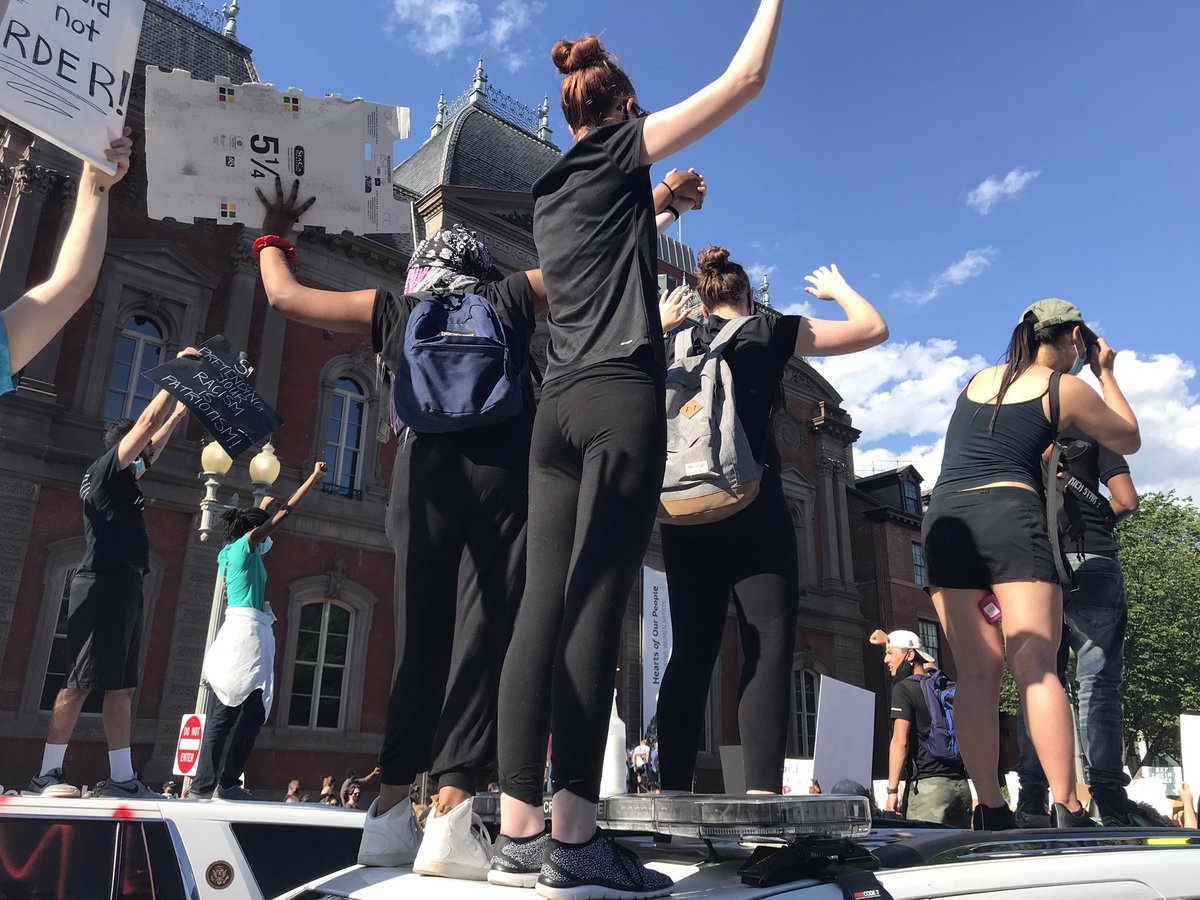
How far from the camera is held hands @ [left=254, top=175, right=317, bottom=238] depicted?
329cm

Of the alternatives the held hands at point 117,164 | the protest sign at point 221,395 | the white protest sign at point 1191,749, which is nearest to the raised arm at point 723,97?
the held hands at point 117,164

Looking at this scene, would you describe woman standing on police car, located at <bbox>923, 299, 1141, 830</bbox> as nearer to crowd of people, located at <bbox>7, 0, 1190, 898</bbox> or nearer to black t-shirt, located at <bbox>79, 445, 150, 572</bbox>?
crowd of people, located at <bbox>7, 0, 1190, 898</bbox>

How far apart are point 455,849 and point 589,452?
92cm

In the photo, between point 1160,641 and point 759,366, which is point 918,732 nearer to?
point 759,366

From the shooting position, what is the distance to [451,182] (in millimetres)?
22594

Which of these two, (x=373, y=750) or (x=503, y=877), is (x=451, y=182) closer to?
(x=373, y=750)

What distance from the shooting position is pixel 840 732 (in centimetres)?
457

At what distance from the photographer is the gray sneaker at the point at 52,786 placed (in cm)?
418

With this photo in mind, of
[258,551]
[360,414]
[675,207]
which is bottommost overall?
[258,551]

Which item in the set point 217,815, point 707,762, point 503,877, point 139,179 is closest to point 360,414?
point 139,179

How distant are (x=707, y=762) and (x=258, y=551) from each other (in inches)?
734

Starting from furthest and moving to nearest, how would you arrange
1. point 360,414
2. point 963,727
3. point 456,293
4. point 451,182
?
point 451,182 < point 360,414 < point 963,727 < point 456,293

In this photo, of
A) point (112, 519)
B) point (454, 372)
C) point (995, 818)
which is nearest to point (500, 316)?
point (454, 372)

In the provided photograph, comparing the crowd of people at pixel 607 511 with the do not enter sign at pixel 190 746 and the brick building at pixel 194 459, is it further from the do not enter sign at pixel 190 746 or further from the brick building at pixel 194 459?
the brick building at pixel 194 459
